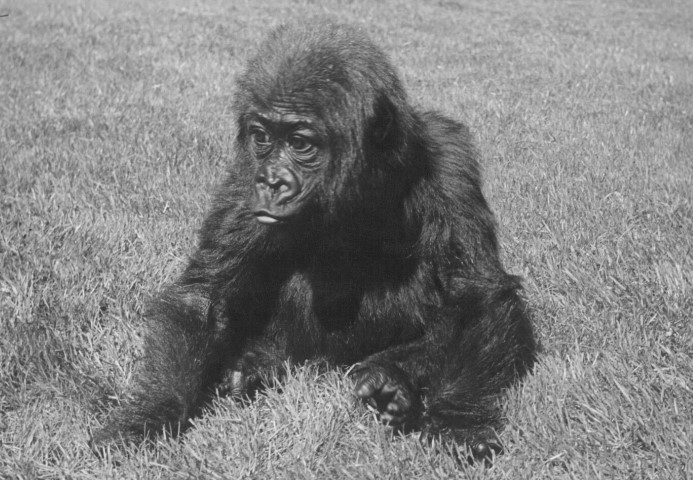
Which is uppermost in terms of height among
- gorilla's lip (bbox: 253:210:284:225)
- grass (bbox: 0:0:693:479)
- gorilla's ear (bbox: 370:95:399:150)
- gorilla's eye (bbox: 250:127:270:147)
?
A: gorilla's ear (bbox: 370:95:399:150)

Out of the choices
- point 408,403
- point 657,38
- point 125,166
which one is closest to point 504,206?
point 408,403

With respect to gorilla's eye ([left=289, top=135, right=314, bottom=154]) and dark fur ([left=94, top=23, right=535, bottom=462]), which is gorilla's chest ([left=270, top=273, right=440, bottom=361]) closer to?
dark fur ([left=94, top=23, right=535, bottom=462])

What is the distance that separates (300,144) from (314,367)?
1.26m

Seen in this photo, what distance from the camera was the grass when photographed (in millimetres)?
3594

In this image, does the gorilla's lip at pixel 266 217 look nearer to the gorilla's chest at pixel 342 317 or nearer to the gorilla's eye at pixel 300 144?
the gorilla's eye at pixel 300 144

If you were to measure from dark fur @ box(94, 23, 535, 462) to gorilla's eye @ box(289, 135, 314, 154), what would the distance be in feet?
0.40

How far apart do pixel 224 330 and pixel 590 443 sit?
213 centimetres

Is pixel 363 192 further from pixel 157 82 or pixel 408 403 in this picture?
pixel 157 82

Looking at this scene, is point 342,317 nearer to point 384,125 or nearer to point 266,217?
point 266,217

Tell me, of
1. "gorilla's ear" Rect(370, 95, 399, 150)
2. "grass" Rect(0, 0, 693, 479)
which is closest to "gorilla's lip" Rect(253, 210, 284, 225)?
"gorilla's ear" Rect(370, 95, 399, 150)

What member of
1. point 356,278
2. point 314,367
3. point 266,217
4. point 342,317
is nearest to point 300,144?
point 266,217

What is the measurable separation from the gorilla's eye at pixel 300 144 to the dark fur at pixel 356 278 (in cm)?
12

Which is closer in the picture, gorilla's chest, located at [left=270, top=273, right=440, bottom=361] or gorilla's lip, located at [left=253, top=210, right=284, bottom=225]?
gorilla's lip, located at [left=253, top=210, right=284, bottom=225]

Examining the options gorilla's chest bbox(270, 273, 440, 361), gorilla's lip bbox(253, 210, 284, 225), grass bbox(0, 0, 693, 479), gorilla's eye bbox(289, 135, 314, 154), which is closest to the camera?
grass bbox(0, 0, 693, 479)
